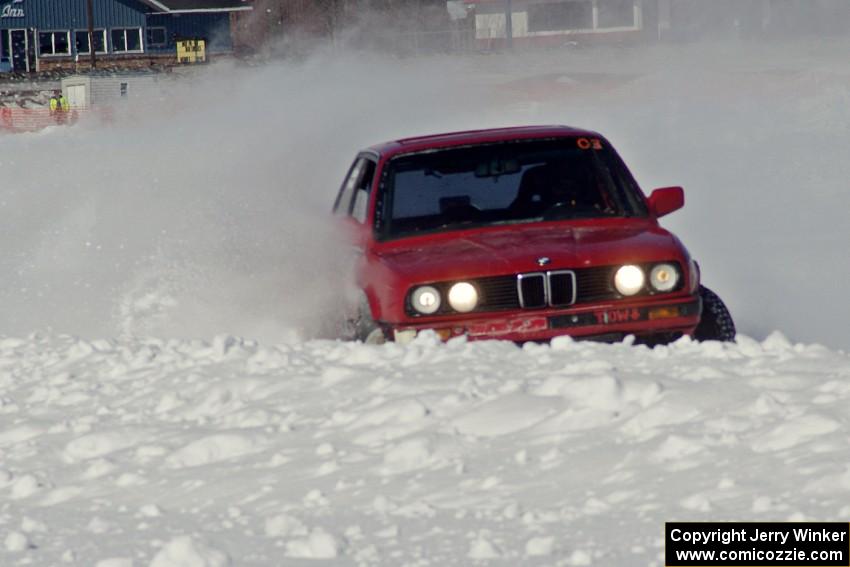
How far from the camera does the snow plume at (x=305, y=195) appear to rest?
938 cm

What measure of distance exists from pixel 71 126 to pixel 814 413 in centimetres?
3370

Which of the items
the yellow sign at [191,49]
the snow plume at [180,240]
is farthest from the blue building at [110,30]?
the snow plume at [180,240]

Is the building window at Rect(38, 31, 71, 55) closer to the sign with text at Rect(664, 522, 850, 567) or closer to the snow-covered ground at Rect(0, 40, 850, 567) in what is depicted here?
the snow-covered ground at Rect(0, 40, 850, 567)

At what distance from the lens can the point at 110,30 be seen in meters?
63.4

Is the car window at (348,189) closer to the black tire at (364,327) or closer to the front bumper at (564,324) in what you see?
the black tire at (364,327)

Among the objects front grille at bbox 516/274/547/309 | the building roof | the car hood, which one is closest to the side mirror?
the car hood

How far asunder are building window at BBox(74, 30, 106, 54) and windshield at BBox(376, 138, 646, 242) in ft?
187

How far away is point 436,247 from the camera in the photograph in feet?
24.9

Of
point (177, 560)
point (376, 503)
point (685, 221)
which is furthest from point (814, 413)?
point (685, 221)

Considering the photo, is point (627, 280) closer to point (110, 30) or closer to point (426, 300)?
point (426, 300)

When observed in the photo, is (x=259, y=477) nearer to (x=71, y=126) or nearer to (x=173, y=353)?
(x=173, y=353)

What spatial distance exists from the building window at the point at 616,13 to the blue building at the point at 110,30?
15.4 metres

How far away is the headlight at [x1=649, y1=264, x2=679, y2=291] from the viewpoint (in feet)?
23.9

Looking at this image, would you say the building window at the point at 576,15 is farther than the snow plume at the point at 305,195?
Yes
